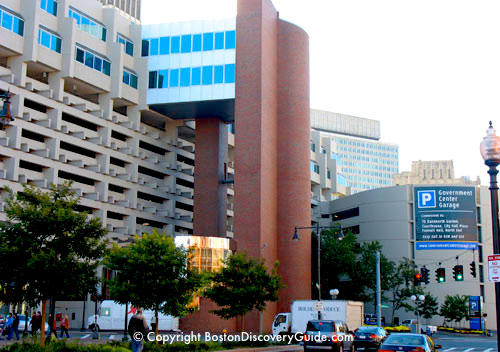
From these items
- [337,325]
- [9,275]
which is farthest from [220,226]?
[9,275]

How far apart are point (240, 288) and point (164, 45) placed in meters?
41.4

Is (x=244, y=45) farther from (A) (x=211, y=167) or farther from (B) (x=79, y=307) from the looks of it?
(B) (x=79, y=307)

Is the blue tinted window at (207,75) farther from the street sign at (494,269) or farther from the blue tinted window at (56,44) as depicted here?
the street sign at (494,269)

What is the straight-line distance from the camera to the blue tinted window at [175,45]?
71875 mm

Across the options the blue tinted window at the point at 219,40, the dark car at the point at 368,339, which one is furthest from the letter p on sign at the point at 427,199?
the dark car at the point at 368,339

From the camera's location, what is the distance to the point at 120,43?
70188 mm

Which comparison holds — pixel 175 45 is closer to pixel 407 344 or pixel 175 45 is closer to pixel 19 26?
pixel 19 26

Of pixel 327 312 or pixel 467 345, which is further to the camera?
pixel 467 345

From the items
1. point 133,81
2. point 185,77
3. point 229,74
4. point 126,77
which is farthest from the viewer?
point 133,81

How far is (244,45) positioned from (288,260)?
2274 centimetres

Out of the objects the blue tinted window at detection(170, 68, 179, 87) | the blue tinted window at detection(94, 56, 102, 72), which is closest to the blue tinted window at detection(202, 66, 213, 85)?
the blue tinted window at detection(170, 68, 179, 87)

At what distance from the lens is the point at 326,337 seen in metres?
30.7

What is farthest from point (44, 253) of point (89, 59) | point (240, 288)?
point (89, 59)

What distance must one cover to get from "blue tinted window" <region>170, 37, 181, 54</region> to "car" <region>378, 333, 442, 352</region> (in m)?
54.7
